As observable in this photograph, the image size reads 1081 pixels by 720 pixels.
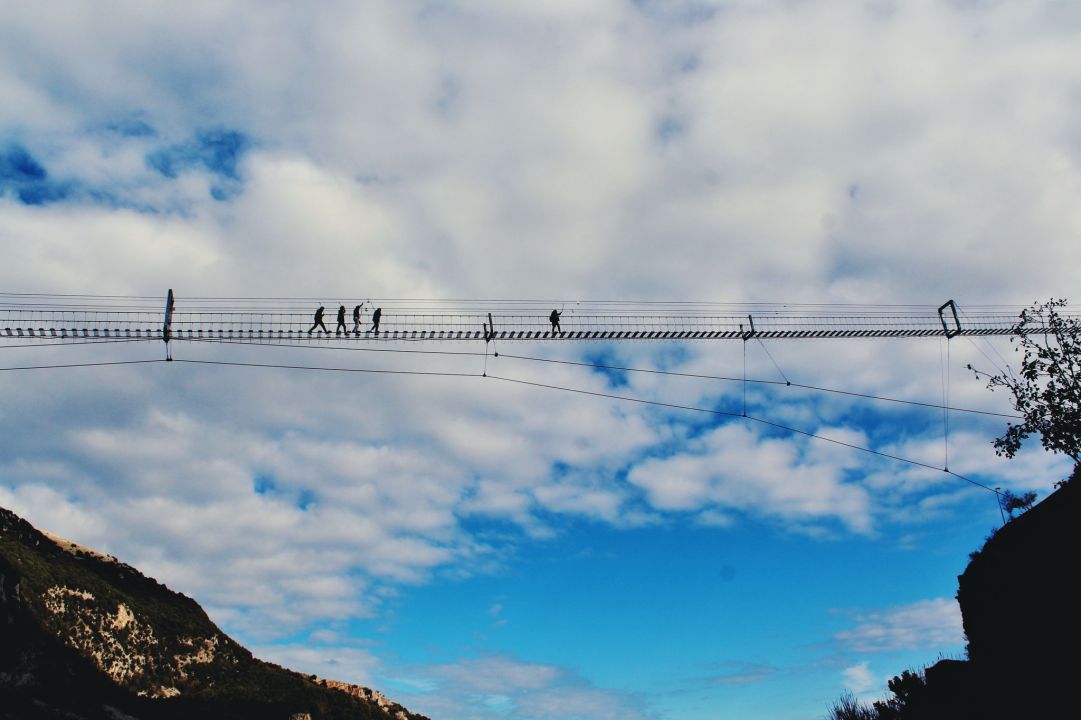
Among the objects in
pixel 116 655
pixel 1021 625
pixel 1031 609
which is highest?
pixel 1031 609

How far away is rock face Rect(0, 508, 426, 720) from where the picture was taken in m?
71.4

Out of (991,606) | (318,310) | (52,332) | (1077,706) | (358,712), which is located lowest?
(358,712)

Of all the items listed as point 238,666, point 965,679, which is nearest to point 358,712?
point 238,666

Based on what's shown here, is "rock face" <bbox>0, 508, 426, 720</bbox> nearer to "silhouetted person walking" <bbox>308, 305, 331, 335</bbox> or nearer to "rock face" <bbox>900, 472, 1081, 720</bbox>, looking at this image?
"silhouetted person walking" <bbox>308, 305, 331, 335</bbox>

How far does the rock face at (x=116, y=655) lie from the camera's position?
71.4 m

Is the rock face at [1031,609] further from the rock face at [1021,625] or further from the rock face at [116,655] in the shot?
the rock face at [116,655]

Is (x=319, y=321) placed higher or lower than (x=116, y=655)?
higher

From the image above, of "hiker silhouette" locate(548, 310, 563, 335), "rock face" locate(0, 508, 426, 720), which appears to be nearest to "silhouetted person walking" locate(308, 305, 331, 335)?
"hiker silhouette" locate(548, 310, 563, 335)

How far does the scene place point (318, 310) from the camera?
38.7m

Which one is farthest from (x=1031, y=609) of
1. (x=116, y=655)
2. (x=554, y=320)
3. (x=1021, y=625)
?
(x=116, y=655)

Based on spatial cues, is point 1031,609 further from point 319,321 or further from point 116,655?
point 116,655

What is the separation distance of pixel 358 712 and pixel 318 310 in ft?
319

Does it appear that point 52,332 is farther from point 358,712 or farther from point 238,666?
point 358,712

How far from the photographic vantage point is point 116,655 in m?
88.0
